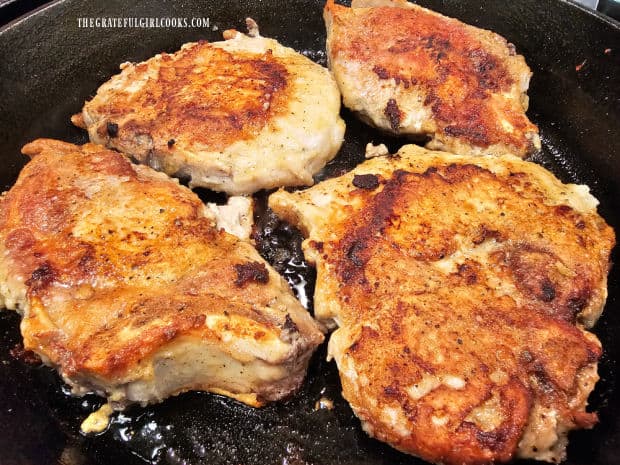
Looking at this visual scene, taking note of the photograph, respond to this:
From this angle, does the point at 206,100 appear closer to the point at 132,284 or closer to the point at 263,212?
the point at 263,212

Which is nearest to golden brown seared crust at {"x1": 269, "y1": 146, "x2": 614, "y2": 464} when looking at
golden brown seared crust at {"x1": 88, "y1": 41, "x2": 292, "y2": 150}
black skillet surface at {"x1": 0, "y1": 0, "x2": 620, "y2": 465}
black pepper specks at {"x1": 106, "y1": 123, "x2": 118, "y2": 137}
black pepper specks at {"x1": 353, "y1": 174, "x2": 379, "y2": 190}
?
black pepper specks at {"x1": 353, "y1": 174, "x2": 379, "y2": 190}

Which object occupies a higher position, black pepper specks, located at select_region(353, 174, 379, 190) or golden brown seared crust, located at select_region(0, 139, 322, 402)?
black pepper specks, located at select_region(353, 174, 379, 190)

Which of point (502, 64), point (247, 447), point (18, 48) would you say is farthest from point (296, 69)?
point (247, 447)

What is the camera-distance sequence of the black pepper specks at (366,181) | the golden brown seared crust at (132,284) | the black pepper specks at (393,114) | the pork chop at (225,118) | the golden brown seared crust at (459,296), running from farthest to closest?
the black pepper specks at (393,114), the pork chop at (225,118), the black pepper specks at (366,181), the golden brown seared crust at (132,284), the golden brown seared crust at (459,296)

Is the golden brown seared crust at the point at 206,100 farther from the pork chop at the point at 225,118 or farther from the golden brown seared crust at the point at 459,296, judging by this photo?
the golden brown seared crust at the point at 459,296

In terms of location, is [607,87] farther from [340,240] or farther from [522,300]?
[340,240]

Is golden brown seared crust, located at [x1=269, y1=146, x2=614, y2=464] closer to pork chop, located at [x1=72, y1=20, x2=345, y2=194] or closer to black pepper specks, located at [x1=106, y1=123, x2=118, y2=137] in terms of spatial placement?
pork chop, located at [x1=72, y1=20, x2=345, y2=194]

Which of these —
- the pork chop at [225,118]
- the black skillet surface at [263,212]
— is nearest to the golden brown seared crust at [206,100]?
the pork chop at [225,118]
